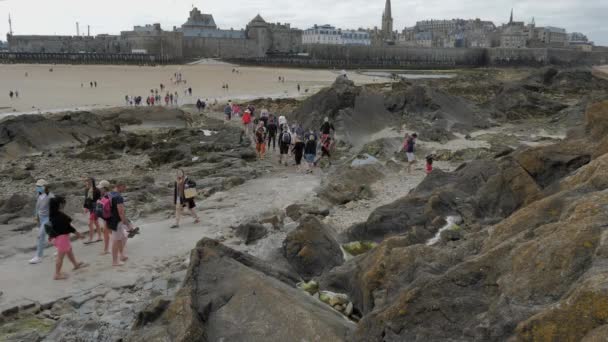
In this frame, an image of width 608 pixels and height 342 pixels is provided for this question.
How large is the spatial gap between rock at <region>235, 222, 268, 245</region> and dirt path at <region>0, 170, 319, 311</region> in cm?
38

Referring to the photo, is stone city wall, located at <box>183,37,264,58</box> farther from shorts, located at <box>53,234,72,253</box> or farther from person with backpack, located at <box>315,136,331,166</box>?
shorts, located at <box>53,234,72,253</box>

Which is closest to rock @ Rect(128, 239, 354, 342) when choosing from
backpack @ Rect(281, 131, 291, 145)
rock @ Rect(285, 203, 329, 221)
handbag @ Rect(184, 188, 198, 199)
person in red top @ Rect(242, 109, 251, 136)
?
handbag @ Rect(184, 188, 198, 199)

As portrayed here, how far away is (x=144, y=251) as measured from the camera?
29.3 feet

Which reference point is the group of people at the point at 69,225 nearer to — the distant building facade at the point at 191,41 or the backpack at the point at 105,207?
the backpack at the point at 105,207

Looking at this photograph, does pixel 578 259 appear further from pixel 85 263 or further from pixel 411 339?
pixel 85 263

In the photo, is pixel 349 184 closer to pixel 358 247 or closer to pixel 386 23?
pixel 358 247

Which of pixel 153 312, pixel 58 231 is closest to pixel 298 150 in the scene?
pixel 58 231

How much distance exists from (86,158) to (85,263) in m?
11.6

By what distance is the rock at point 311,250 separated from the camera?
301 inches

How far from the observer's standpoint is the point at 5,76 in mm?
64312

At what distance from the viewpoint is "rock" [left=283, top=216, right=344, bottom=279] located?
765 centimetres

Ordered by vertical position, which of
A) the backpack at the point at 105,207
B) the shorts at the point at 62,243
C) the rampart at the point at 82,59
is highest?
the rampart at the point at 82,59

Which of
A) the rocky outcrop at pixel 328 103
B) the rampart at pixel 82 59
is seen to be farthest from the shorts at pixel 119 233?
the rampart at pixel 82 59

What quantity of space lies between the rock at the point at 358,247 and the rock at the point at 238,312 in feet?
9.01
